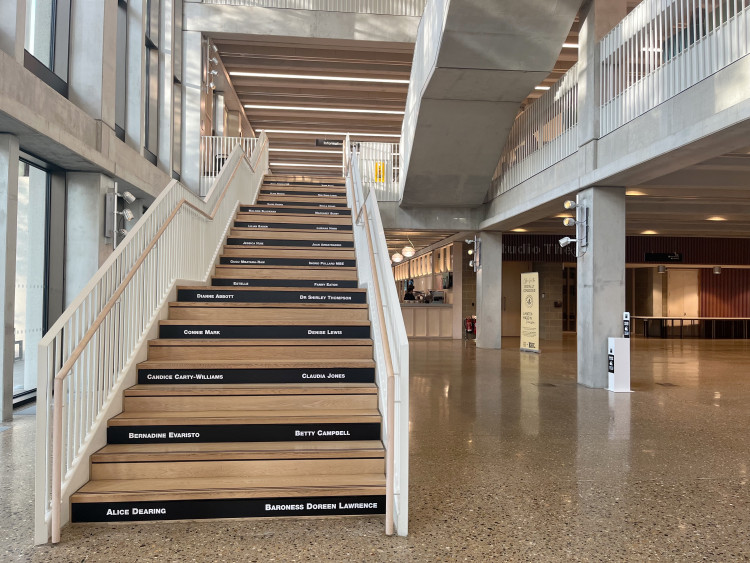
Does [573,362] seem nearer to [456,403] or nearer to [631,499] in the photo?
[456,403]

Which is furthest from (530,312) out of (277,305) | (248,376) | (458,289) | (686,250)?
(248,376)

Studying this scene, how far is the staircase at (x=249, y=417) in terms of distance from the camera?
139 inches

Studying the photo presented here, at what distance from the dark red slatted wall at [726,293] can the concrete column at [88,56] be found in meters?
19.1

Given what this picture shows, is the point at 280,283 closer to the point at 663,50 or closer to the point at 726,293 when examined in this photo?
the point at 663,50

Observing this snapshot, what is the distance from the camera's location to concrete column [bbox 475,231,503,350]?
14.4 m

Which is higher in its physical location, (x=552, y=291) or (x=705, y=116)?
(x=705, y=116)

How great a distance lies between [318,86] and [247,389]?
47.4 feet

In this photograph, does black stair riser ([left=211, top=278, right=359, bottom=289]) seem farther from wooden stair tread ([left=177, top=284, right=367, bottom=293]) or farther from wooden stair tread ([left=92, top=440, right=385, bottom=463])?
wooden stair tread ([left=92, top=440, right=385, bottom=463])

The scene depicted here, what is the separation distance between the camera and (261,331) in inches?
206

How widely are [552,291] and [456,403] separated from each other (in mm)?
12820

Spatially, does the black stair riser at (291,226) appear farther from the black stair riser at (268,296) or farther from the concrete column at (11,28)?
the concrete column at (11,28)

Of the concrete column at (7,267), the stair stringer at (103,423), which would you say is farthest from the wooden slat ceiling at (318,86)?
the stair stringer at (103,423)

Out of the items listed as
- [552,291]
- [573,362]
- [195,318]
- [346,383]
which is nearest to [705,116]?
[346,383]

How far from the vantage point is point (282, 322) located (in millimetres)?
5273
